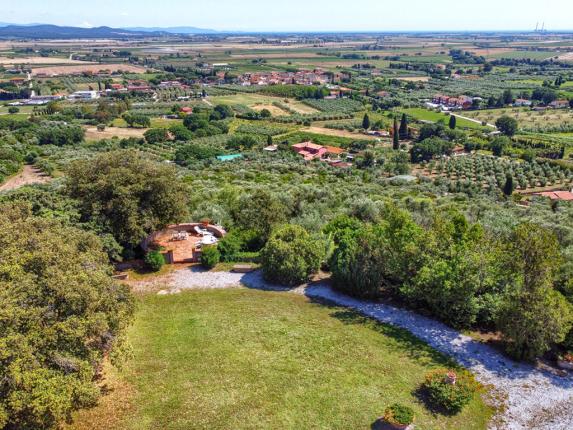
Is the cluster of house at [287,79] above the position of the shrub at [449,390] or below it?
above

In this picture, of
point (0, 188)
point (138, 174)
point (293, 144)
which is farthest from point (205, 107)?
point (138, 174)

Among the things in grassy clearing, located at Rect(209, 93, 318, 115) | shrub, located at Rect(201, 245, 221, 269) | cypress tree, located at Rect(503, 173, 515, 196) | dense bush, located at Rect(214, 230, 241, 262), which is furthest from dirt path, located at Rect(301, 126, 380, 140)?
shrub, located at Rect(201, 245, 221, 269)

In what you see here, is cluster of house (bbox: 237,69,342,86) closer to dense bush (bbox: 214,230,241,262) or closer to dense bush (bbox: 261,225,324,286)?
dense bush (bbox: 214,230,241,262)

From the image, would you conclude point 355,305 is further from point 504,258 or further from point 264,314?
point 504,258

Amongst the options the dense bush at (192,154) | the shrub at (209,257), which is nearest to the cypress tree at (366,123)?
the dense bush at (192,154)

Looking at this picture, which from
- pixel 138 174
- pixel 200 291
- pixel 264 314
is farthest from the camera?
pixel 138 174

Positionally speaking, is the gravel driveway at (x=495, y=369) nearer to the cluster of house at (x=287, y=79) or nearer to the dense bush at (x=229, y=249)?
the dense bush at (x=229, y=249)

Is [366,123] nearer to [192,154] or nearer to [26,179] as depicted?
[192,154]
